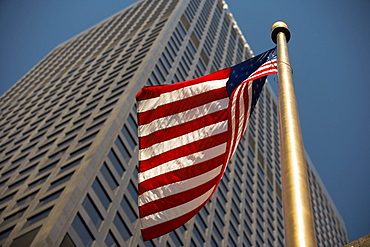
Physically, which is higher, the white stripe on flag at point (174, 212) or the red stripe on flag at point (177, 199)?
the red stripe on flag at point (177, 199)

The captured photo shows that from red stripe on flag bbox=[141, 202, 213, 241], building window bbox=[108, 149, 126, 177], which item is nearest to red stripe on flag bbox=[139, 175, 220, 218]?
red stripe on flag bbox=[141, 202, 213, 241]

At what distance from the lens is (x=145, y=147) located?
15508mm

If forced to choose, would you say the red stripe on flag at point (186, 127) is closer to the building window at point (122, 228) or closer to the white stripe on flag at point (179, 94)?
the white stripe on flag at point (179, 94)

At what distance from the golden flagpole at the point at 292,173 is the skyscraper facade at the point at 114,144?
22807 millimetres

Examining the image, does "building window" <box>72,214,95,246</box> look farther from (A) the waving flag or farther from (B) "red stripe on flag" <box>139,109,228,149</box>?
(B) "red stripe on flag" <box>139,109,228,149</box>

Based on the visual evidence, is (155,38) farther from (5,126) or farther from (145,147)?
(145,147)

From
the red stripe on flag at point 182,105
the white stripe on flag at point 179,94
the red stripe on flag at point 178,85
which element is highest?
the red stripe on flag at point 178,85

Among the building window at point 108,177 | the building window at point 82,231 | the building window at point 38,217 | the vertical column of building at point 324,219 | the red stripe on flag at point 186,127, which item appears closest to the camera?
the red stripe on flag at point 186,127

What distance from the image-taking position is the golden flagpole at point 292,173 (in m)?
8.06

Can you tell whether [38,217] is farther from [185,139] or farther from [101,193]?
[185,139]

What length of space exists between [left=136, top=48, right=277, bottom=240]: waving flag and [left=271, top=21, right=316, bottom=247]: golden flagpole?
205 cm

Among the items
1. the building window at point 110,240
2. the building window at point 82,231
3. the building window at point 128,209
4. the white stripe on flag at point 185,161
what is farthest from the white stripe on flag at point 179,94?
the building window at point 128,209

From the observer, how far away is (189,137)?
581 inches

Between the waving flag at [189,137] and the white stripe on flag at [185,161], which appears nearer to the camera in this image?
the waving flag at [189,137]
